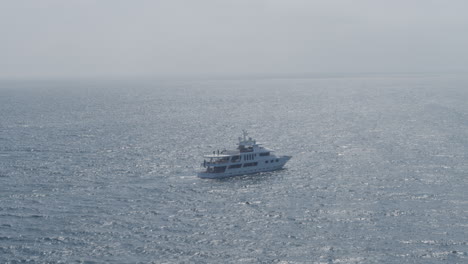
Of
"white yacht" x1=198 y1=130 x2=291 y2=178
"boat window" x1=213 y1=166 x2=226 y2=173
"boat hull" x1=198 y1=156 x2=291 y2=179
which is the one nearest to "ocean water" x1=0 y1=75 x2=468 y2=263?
"boat hull" x1=198 y1=156 x2=291 y2=179

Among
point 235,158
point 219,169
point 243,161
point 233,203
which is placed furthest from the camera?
point 243,161

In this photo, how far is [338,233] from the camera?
241ft

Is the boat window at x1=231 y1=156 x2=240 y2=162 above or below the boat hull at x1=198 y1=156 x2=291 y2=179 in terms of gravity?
above

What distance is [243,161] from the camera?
116062 millimetres

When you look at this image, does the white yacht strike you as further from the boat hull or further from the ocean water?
the ocean water

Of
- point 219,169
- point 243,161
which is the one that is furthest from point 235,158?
point 219,169

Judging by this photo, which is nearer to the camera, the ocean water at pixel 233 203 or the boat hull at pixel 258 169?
the ocean water at pixel 233 203

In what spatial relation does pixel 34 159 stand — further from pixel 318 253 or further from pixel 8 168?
pixel 318 253

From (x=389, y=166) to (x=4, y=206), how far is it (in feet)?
277

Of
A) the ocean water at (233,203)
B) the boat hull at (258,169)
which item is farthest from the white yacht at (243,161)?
the ocean water at (233,203)

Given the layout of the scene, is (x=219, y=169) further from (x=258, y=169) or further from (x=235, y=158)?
(x=258, y=169)

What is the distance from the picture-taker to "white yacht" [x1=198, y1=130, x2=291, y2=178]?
11206cm

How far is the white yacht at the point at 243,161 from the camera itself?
112062mm

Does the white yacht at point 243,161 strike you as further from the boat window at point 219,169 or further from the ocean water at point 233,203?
the ocean water at point 233,203
